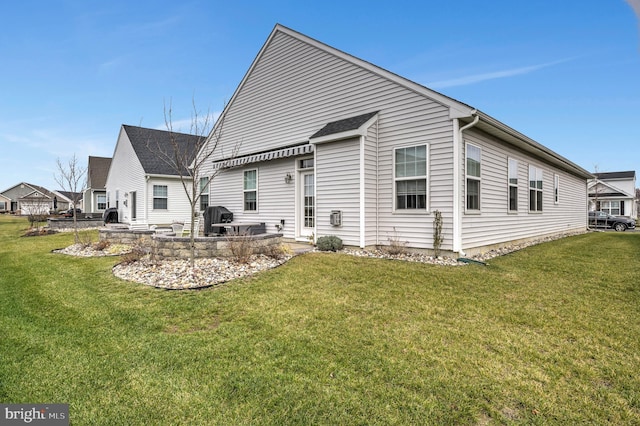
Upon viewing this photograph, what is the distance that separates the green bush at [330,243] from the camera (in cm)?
928

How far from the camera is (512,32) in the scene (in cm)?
1174

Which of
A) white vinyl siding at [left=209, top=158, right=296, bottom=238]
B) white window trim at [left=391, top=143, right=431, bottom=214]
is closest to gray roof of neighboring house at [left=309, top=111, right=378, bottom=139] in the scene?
white window trim at [left=391, top=143, right=431, bottom=214]

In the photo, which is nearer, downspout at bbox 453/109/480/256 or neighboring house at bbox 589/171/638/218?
downspout at bbox 453/109/480/256

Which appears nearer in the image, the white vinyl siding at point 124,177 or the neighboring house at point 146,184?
the neighboring house at point 146,184

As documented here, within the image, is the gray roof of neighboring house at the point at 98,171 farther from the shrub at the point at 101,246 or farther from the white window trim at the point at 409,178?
the white window trim at the point at 409,178

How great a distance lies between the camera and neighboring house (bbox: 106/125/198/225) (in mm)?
19453

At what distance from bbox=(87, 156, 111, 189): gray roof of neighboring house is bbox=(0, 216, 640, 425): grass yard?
102ft

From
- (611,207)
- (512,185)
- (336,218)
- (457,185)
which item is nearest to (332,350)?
(457,185)

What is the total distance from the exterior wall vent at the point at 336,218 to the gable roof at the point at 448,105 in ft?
12.8

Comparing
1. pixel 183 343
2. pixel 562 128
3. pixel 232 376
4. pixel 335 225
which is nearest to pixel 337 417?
pixel 232 376

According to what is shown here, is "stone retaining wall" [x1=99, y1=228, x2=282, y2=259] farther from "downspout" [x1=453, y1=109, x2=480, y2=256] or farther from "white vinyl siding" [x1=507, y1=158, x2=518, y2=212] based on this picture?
"white vinyl siding" [x1=507, y1=158, x2=518, y2=212]

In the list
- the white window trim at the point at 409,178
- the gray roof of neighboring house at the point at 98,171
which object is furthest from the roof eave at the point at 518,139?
the gray roof of neighboring house at the point at 98,171
